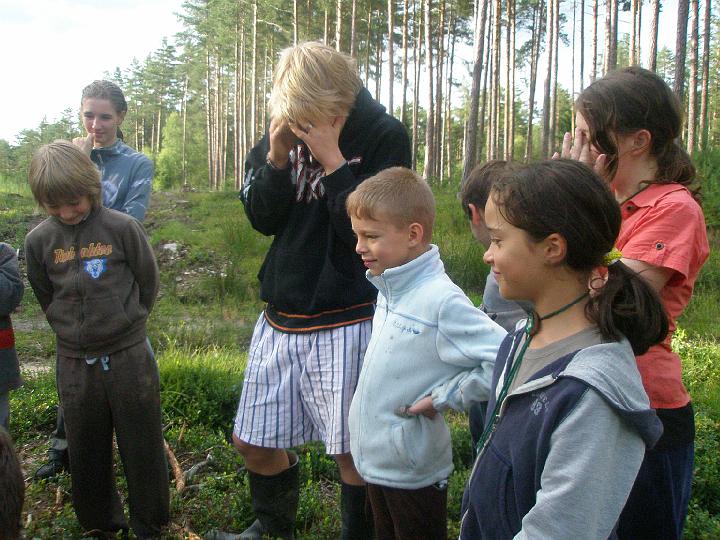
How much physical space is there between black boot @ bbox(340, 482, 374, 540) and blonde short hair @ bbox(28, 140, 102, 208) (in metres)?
1.60

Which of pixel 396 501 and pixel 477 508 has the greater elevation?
pixel 477 508

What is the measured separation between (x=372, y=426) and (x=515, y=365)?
77cm

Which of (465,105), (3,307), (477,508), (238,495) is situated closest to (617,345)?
(477,508)

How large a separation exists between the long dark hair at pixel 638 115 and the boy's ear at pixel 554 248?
661 mm

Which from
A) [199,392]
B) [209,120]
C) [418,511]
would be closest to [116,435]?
[418,511]

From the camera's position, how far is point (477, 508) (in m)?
1.52

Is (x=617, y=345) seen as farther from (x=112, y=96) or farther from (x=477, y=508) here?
(x=112, y=96)

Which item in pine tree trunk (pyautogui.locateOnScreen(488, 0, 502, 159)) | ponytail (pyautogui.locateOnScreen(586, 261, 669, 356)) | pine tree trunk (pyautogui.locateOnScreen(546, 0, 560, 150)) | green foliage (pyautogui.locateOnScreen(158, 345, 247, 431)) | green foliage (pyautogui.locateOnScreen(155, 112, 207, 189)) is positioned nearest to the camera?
ponytail (pyautogui.locateOnScreen(586, 261, 669, 356))

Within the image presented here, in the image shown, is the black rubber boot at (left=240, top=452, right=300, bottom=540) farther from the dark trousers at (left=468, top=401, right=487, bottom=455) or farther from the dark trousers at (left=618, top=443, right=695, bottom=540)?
the dark trousers at (left=618, top=443, right=695, bottom=540)

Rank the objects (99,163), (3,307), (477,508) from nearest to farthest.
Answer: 1. (477,508)
2. (3,307)
3. (99,163)

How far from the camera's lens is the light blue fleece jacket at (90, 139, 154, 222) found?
3580 millimetres

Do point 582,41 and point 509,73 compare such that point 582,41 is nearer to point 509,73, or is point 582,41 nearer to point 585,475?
point 509,73

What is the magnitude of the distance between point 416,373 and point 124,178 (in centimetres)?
222

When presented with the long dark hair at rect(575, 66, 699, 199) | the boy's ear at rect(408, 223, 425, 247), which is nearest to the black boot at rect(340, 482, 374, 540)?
the boy's ear at rect(408, 223, 425, 247)
